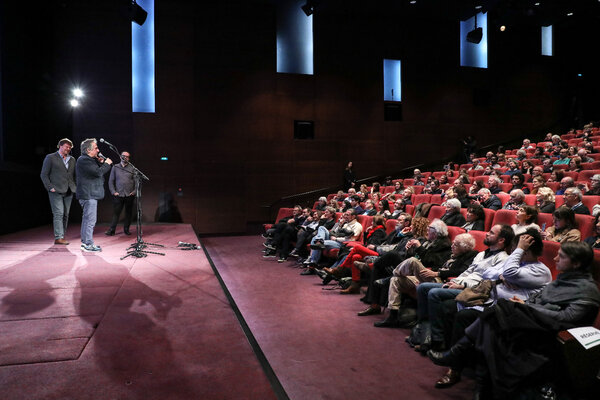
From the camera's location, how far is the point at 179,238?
549 centimetres

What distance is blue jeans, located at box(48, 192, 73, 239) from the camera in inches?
157

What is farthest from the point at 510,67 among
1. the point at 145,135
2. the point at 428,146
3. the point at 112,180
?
the point at 112,180

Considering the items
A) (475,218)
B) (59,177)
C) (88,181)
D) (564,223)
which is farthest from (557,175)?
(59,177)

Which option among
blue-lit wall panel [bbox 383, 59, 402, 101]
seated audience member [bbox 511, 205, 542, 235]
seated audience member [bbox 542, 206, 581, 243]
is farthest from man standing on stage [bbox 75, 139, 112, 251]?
blue-lit wall panel [bbox 383, 59, 402, 101]

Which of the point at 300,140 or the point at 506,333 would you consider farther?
the point at 300,140

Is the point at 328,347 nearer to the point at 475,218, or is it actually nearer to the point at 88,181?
the point at 475,218

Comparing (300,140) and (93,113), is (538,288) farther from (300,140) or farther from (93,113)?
(93,113)

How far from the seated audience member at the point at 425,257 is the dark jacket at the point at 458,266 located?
0.22 meters

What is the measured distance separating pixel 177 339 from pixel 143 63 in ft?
24.3

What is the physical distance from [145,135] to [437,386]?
24.4ft

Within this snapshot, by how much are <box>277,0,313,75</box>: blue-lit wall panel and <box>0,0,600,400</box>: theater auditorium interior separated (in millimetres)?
33

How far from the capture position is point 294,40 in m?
9.02

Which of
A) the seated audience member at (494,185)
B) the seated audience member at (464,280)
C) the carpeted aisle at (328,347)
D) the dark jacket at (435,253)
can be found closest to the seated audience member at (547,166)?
the seated audience member at (494,185)

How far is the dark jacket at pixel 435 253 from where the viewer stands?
309 centimetres
